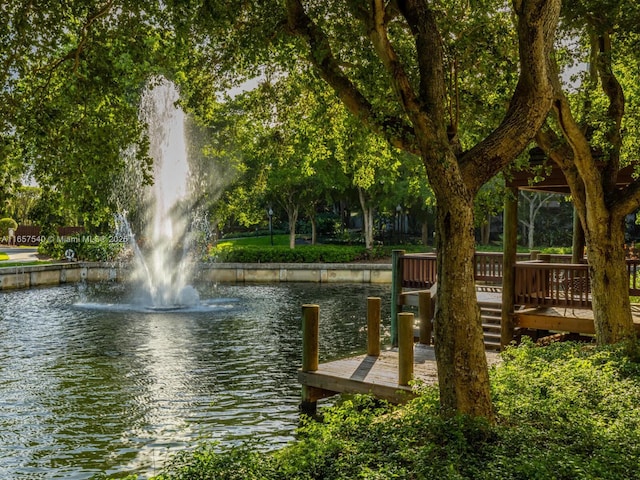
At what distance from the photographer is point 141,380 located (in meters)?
13.8

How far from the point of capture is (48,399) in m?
12.2

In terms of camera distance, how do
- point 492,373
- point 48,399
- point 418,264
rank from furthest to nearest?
point 418,264 < point 48,399 < point 492,373

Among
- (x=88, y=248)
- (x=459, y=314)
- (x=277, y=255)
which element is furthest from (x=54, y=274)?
(x=459, y=314)

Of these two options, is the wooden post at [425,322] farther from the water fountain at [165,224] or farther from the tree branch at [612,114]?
the water fountain at [165,224]

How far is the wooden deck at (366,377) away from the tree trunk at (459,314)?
2519 mm

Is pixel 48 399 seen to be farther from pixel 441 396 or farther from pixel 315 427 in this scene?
pixel 441 396

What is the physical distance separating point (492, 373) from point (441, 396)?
8.93 feet

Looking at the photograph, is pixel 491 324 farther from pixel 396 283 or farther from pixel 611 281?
pixel 611 281

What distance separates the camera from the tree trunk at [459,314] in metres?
7.31

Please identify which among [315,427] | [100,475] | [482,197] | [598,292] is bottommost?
[100,475]

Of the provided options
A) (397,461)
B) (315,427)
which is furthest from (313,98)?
(397,461)

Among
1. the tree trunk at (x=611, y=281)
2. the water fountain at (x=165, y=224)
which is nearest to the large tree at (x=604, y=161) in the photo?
the tree trunk at (x=611, y=281)

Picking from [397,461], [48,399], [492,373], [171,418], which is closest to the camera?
[397,461]

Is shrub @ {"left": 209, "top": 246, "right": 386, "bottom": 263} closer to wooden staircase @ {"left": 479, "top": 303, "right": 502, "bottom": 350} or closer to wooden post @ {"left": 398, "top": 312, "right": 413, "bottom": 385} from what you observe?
wooden staircase @ {"left": 479, "top": 303, "right": 502, "bottom": 350}
